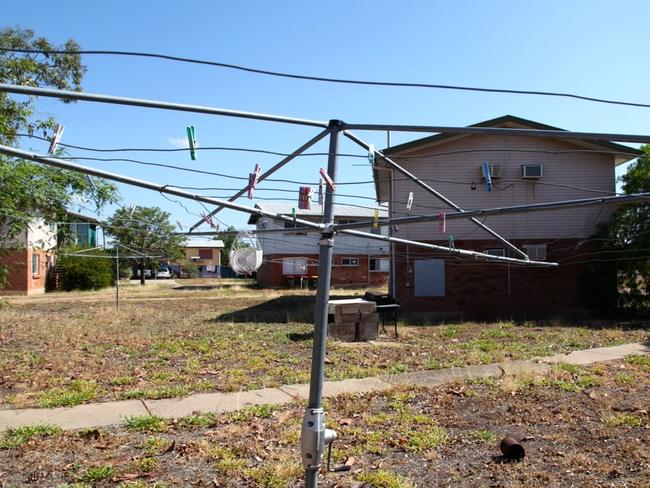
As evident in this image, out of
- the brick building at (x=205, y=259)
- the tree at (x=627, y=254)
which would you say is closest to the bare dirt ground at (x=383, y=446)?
the tree at (x=627, y=254)

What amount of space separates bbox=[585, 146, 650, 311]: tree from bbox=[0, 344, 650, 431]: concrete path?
981cm

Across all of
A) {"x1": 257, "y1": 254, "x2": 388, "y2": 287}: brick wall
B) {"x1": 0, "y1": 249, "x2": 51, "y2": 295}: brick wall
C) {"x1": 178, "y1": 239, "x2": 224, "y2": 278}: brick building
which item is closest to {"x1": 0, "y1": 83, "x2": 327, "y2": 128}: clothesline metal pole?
{"x1": 0, "y1": 249, "x2": 51, "y2": 295}: brick wall

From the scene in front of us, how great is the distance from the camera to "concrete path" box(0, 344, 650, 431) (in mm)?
7266

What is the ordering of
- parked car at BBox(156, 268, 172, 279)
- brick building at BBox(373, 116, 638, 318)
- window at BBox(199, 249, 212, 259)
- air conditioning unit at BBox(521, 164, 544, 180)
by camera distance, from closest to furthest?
air conditioning unit at BBox(521, 164, 544, 180), brick building at BBox(373, 116, 638, 318), parked car at BBox(156, 268, 172, 279), window at BBox(199, 249, 212, 259)

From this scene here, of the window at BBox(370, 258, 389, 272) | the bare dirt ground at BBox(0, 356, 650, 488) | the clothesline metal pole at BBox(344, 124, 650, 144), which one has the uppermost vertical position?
the clothesline metal pole at BBox(344, 124, 650, 144)

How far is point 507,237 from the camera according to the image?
70.0 ft

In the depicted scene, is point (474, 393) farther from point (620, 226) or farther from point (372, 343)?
point (620, 226)

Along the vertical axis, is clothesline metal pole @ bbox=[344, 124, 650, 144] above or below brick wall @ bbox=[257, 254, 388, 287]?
above

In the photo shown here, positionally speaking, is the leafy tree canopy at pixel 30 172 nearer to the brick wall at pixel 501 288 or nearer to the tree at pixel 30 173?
the tree at pixel 30 173

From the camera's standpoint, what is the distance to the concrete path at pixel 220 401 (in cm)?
727

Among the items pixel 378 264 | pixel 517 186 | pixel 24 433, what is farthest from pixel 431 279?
pixel 378 264

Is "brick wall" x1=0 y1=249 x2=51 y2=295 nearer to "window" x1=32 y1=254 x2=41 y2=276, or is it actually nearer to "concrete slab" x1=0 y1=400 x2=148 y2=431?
"window" x1=32 y1=254 x2=41 y2=276

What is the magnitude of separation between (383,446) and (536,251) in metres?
16.5

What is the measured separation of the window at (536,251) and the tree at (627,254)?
1.60 meters
